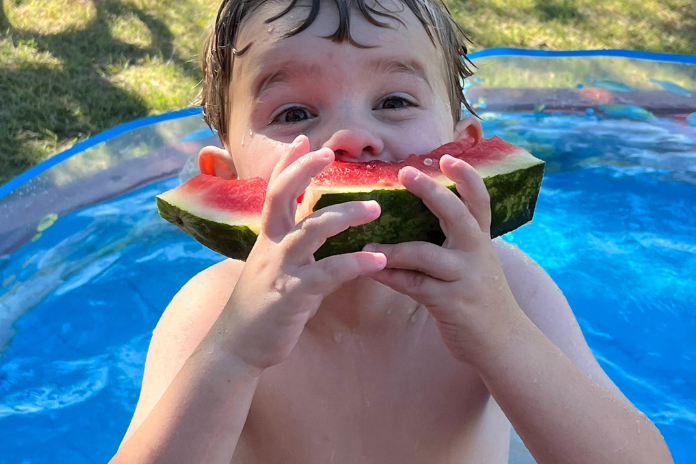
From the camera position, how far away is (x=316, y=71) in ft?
7.64

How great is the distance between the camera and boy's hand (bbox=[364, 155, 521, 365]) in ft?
6.08

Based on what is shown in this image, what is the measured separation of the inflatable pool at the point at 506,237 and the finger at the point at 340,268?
227 centimetres

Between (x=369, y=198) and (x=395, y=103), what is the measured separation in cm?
66

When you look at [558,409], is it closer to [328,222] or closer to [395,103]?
[328,222]

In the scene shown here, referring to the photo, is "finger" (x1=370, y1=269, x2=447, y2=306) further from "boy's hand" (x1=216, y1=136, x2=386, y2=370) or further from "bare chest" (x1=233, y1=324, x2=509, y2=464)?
"bare chest" (x1=233, y1=324, x2=509, y2=464)

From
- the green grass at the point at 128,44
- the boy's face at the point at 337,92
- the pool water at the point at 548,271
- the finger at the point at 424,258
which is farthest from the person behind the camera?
the green grass at the point at 128,44

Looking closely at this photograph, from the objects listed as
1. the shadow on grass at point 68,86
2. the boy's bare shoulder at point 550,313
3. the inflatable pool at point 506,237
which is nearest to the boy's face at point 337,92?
the boy's bare shoulder at point 550,313

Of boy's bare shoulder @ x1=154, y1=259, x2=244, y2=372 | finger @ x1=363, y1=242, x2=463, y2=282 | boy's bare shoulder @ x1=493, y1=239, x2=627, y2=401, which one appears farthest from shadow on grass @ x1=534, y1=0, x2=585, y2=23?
finger @ x1=363, y1=242, x2=463, y2=282

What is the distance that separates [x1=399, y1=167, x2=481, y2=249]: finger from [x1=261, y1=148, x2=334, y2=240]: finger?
204 mm

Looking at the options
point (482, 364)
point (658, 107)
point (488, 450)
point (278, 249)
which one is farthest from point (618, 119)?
point (278, 249)

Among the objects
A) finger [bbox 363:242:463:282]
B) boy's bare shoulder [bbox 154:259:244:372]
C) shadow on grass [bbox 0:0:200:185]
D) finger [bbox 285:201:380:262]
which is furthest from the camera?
shadow on grass [bbox 0:0:200:185]

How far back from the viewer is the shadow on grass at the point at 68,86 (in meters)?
5.90

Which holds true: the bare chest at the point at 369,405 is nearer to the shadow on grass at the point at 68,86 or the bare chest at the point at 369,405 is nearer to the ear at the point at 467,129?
the ear at the point at 467,129

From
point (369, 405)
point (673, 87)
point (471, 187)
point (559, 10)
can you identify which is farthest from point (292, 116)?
point (559, 10)
